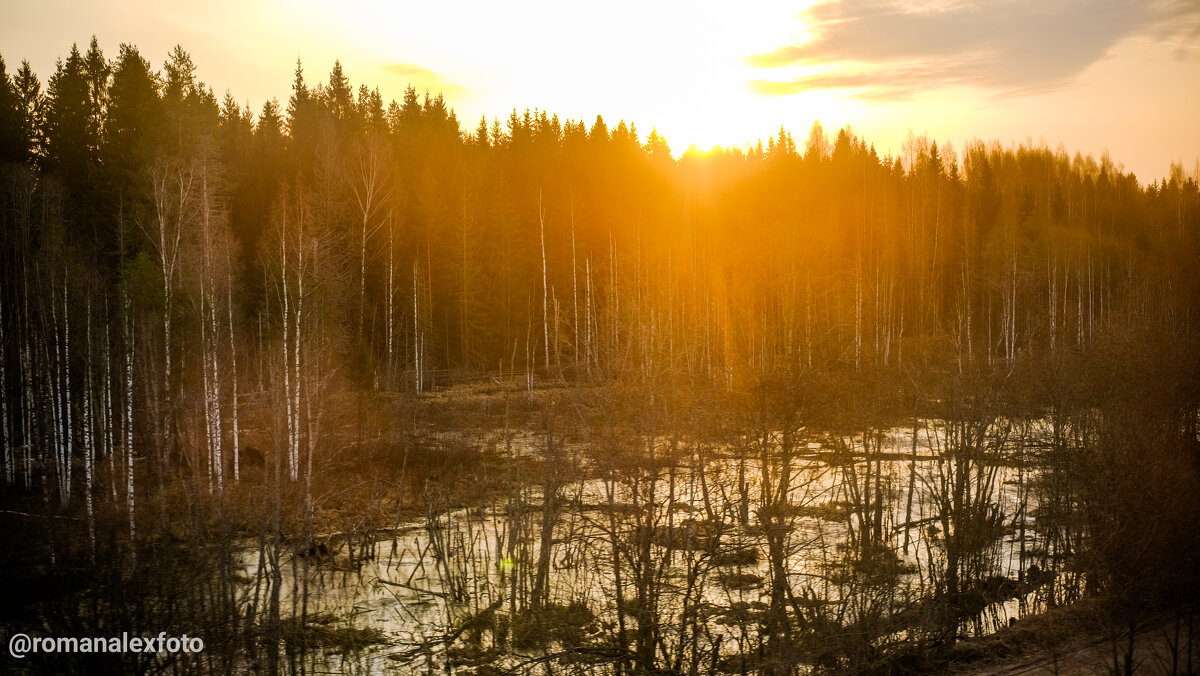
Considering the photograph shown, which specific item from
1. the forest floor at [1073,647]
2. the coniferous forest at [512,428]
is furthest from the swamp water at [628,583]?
the forest floor at [1073,647]

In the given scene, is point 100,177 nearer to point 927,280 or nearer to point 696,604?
point 696,604

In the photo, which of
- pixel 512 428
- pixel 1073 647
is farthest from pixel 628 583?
pixel 512 428

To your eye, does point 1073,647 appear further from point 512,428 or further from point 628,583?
point 512,428

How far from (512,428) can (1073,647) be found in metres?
23.3

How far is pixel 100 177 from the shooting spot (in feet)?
115

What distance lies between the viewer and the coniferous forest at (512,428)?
47.7 feet

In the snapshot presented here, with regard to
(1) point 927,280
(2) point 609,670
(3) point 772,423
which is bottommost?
(2) point 609,670

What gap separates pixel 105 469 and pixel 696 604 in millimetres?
21162

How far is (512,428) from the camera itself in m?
34.6

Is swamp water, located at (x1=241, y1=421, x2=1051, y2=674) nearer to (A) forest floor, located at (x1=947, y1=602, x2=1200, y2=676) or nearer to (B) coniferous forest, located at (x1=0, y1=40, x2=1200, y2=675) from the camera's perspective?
(B) coniferous forest, located at (x1=0, y1=40, x2=1200, y2=675)

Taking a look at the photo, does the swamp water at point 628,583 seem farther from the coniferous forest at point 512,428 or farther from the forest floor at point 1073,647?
the forest floor at point 1073,647

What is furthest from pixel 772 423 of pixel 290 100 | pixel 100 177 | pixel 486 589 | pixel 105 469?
pixel 290 100

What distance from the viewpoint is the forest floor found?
14.1 meters

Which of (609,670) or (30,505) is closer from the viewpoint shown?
(609,670)
